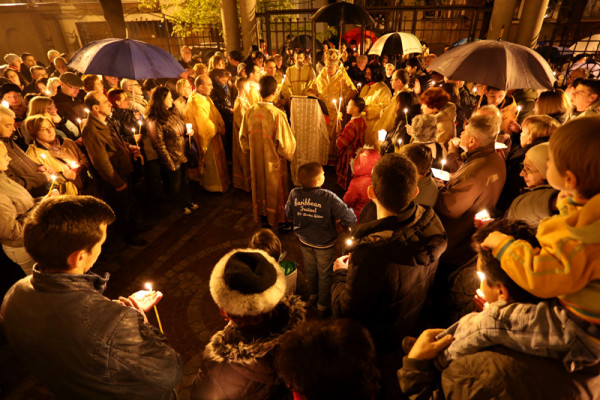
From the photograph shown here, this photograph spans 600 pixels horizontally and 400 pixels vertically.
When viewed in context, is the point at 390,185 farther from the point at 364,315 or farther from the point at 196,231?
the point at 196,231

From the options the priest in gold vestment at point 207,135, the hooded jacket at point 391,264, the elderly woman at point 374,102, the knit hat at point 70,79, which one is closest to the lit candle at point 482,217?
the hooded jacket at point 391,264

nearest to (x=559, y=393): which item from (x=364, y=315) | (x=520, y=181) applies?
(x=364, y=315)

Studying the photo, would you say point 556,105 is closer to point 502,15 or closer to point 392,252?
point 392,252

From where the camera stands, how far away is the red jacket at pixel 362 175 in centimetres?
390

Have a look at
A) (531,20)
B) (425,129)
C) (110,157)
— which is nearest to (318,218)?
(425,129)

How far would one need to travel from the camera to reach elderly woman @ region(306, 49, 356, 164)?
7.29 meters

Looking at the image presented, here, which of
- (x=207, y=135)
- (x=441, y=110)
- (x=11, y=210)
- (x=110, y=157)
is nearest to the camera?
(x=11, y=210)

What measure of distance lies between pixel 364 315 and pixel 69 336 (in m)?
1.61

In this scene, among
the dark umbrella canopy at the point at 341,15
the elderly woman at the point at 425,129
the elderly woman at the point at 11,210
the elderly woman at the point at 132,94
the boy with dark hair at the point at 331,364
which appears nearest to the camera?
the boy with dark hair at the point at 331,364

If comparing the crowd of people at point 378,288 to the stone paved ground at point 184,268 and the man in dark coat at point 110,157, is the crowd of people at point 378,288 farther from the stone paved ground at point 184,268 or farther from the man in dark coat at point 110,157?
the stone paved ground at point 184,268

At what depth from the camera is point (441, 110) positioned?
13.9 feet

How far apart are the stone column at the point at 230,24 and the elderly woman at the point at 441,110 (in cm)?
1041

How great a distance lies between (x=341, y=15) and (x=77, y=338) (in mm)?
8466

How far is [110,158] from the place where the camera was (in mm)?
4598
